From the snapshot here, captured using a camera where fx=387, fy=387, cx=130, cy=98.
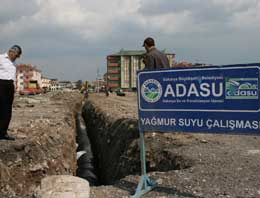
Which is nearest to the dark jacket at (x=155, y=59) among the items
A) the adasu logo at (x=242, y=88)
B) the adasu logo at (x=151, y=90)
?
the adasu logo at (x=151, y=90)

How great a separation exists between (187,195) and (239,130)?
1.23m

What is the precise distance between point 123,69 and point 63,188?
125 m

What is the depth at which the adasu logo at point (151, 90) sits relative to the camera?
18.8ft

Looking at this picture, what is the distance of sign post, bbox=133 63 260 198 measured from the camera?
5059 millimetres

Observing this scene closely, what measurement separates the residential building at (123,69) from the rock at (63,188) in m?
115

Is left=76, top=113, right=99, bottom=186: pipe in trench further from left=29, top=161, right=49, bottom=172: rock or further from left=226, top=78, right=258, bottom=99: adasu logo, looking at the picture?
left=226, top=78, right=258, bottom=99: adasu logo

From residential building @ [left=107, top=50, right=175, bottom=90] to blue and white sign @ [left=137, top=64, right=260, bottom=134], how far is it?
114775mm

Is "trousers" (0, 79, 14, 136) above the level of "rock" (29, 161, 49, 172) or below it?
above

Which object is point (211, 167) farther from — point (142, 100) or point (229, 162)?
point (142, 100)

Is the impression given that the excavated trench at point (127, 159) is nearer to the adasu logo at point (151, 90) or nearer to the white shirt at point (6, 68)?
the adasu logo at point (151, 90)

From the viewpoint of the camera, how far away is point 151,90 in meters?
5.78

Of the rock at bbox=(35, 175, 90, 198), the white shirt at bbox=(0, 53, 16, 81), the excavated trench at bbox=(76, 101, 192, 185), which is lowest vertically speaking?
the excavated trench at bbox=(76, 101, 192, 185)

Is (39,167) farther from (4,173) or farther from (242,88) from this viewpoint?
(242,88)

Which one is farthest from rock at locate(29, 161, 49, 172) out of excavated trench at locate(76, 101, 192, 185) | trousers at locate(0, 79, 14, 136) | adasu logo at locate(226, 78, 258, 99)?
adasu logo at locate(226, 78, 258, 99)
